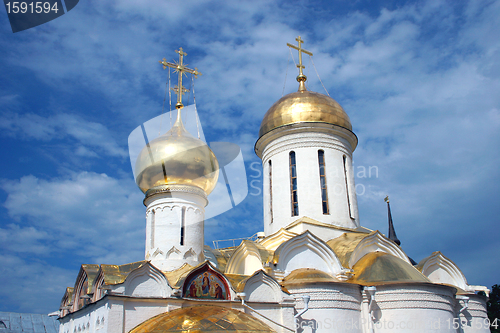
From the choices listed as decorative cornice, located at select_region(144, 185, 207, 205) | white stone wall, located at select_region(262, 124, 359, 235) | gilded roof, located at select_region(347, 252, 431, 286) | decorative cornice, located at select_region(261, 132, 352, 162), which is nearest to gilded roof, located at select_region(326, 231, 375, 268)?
gilded roof, located at select_region(347, 252, 431, 286)

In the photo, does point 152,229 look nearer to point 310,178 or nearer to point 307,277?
point 307,277

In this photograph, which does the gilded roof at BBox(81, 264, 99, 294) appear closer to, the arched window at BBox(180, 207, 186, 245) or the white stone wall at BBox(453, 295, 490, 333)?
the arched window at BBox(180, 207, 186, 245)

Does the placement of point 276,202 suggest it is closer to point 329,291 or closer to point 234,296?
point 329,291

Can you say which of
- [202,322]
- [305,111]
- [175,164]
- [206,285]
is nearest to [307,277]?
[206,285]

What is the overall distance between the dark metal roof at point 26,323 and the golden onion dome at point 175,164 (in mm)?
16125

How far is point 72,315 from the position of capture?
9.31m

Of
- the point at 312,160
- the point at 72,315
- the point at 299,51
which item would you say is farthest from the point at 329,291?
the point at 299,51

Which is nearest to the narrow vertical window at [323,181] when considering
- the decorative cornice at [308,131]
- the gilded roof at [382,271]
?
the decorative cornice at [308,131]

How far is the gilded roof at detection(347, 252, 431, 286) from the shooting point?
9500 millimetres

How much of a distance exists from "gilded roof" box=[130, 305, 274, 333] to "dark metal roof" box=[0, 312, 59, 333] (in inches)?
711

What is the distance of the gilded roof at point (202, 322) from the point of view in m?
7.13

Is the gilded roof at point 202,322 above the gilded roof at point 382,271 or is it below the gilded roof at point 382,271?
below

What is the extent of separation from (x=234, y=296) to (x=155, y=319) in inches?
63.7

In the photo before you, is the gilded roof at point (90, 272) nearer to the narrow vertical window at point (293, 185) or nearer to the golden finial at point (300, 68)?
the narrow vertical window at point (293, 185)
